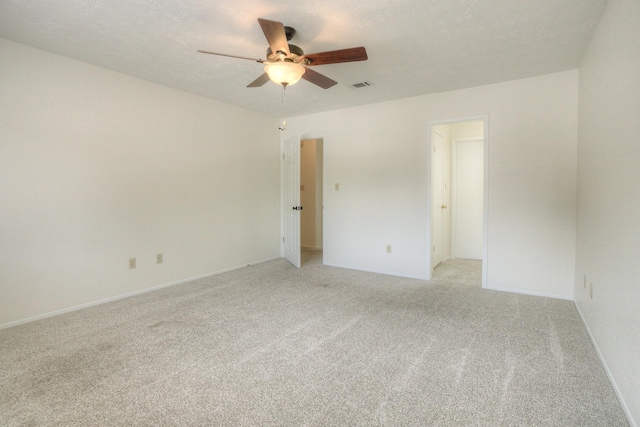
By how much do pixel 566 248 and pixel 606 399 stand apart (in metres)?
2.02

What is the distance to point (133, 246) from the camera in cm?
353

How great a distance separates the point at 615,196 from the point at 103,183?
4.29 metres

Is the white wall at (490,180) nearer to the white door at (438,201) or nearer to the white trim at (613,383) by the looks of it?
the white door at (438,201)

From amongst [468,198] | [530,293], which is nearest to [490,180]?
[530,293]

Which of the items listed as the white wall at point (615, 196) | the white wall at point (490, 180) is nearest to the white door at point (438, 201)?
the white wall at point (490, 180)

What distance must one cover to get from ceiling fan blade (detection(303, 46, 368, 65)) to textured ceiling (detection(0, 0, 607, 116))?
0.27m

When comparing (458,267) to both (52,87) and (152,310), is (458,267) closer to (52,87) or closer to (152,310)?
(152,310)

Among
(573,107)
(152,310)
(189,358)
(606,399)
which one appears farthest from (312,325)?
(573,107)

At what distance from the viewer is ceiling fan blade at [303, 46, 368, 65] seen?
220cm

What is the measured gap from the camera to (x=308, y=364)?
2.06 m

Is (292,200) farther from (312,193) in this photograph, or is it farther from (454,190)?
(454,190)

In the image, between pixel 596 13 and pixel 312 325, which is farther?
pixel 312 325

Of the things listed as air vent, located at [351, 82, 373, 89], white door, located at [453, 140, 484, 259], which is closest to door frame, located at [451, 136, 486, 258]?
white door, located at [453, 140, 484, 259]

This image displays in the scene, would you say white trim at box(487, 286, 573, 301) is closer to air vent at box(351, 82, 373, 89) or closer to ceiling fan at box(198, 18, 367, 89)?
air vent at box(351, 82, 373, 89)
